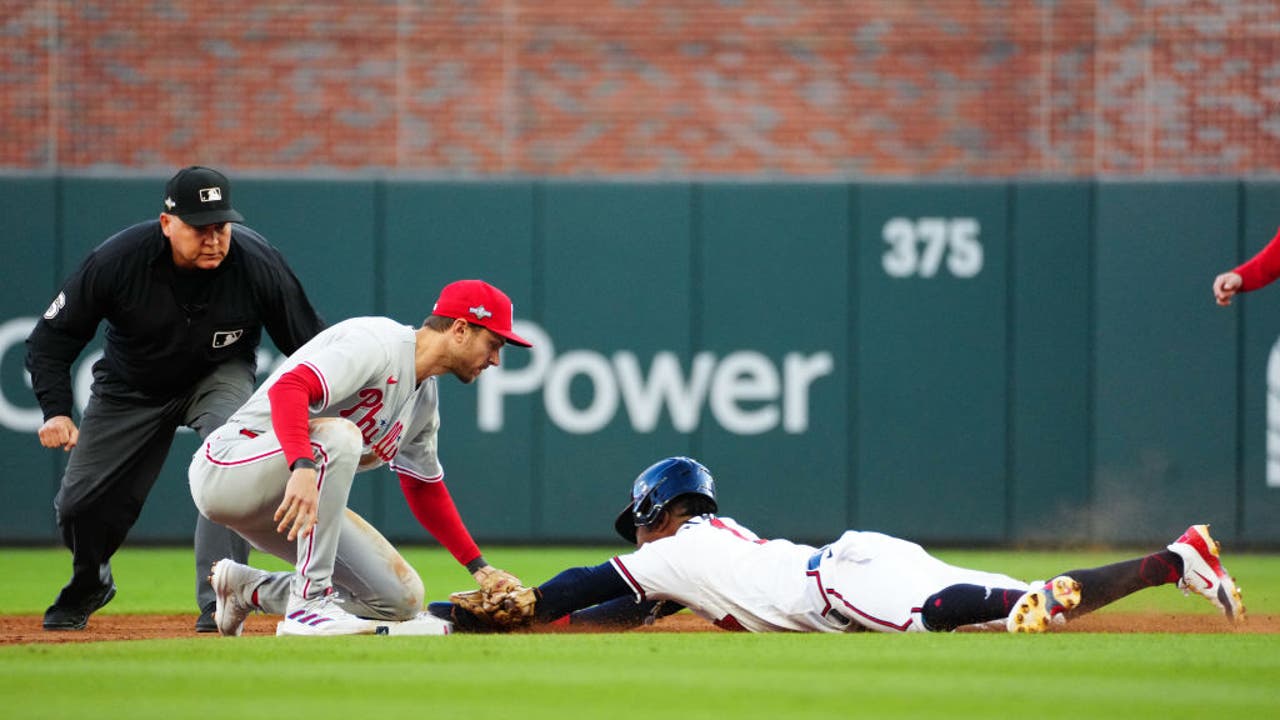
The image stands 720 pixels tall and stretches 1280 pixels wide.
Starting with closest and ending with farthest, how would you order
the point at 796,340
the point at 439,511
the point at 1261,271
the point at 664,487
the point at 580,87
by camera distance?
the point at 664,487, the point at 439,511, the point at 1261,271, the point at 796,340, the point at 580,87

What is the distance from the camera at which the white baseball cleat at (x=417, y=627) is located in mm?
5824

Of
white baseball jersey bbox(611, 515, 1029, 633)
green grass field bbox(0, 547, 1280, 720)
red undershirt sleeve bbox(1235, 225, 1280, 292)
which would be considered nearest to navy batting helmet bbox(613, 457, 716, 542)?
white baseball jersey bbox(611, 515, 1029, 633)

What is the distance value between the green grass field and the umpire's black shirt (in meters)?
1.16

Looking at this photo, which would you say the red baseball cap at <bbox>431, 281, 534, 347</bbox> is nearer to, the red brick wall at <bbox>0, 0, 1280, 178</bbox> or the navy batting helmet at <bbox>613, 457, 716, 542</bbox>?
the navy batting helmet at <bbox>613, 457, 716, 542</bbox>

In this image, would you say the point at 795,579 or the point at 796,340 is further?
the point at 796,340

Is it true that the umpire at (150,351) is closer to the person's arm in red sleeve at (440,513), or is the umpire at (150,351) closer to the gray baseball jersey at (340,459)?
the gray baseball jersey at (340,459)

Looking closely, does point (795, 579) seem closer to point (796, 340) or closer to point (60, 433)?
point (60, 433)

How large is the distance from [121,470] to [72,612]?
0.62 m

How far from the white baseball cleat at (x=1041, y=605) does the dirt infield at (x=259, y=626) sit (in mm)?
450

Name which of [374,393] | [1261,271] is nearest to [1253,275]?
[1261,271]

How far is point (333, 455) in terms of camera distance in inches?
221

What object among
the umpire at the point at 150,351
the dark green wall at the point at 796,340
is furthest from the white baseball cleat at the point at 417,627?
the dark green wall at the point at 796,340

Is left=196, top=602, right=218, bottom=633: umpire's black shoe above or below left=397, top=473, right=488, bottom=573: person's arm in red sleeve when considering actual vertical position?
below

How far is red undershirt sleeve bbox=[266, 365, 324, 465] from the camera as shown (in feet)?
17.8
